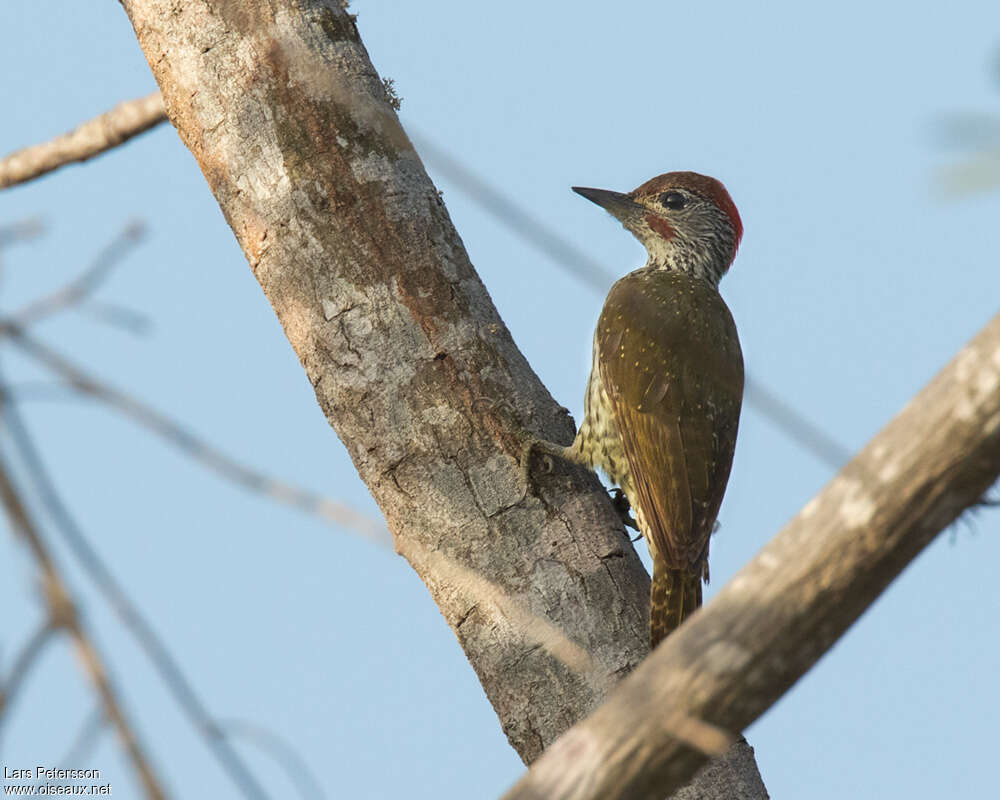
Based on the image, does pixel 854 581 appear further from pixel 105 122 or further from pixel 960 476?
pixel 105 122

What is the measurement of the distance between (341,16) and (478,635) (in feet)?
5.85

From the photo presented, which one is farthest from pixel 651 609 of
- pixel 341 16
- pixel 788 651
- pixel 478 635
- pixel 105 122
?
pixel 105 122

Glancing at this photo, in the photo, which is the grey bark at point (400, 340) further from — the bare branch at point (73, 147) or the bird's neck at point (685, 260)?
the bird's neck at point (685, 260)

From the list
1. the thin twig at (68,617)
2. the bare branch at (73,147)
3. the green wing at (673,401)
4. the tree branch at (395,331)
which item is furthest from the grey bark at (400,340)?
the thin twig at (68,617)

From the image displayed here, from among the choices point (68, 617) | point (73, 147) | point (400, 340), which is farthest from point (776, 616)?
point (73, 147)

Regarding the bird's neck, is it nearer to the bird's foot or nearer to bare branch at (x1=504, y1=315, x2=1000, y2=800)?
the bird's foot

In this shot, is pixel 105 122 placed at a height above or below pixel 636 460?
above

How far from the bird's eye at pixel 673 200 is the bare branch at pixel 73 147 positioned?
2.35 metres

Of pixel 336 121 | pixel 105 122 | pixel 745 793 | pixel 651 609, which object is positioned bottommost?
pixel 745 793

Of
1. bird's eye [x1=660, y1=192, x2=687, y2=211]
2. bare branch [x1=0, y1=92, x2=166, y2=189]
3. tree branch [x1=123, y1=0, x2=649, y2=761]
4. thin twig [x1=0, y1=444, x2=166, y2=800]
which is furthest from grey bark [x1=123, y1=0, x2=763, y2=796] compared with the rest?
bird's eye [x1=660, y1=192, x2=687, y2=211]

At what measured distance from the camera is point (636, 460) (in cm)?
408

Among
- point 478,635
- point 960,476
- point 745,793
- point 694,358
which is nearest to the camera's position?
point 960,476

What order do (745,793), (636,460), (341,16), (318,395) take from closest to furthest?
(745,793), (318,395), (341,16), (636,460)

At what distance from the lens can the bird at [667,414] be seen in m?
3.75
